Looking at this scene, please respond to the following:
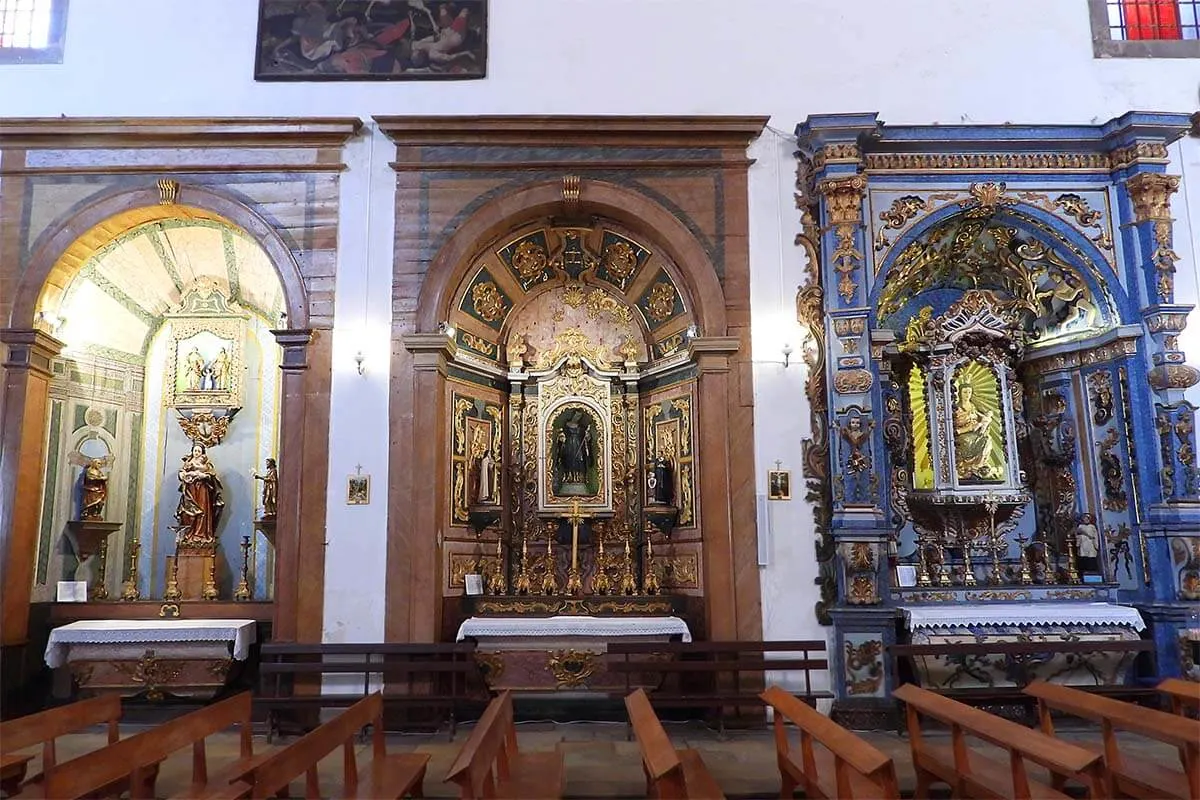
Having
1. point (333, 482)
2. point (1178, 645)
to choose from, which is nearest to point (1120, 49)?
point (1178, 645)

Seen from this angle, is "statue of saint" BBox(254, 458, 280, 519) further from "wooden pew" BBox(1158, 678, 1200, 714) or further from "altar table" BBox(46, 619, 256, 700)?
"wooden pew" BBox(1158, 678, 1200, 714)

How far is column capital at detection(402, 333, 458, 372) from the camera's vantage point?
28.2ft

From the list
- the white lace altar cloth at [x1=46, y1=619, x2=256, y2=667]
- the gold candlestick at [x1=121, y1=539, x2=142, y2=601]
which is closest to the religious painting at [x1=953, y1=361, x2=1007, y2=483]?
the white lace altar cloth at [x1=46, y1=619, x2=256, y2=667]

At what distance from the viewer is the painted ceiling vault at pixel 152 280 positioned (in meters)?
9.34

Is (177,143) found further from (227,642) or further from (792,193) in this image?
(792,193)

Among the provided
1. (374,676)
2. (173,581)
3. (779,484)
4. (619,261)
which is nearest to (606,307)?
(619,261)

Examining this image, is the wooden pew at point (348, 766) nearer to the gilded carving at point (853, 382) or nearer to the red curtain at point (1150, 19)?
the gilded carving at point (853, 382)

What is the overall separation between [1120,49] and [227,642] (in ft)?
35.5

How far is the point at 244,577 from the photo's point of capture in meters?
9.62

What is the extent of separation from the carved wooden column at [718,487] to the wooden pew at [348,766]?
334 centimetres

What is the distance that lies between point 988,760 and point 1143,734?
107cm

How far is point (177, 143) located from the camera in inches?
352

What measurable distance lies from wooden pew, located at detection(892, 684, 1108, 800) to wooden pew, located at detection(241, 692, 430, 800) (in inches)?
121

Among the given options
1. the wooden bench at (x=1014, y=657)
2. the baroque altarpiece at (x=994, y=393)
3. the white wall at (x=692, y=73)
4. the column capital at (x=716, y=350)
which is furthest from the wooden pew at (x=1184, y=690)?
the white wall at (x=692, y=73)
